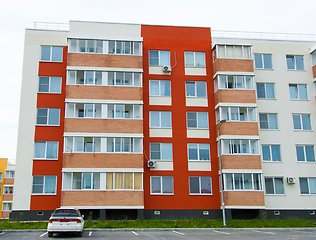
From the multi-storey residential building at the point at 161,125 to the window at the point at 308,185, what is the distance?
0.08 meters

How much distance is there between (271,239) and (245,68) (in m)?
16.7

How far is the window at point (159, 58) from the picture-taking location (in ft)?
104

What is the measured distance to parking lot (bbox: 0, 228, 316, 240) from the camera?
18.8 meters

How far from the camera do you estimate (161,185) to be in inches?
1148

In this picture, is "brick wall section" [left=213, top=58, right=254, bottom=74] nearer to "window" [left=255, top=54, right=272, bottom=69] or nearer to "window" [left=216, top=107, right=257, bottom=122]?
"window" [left=255, top=54, right=272, bottom=69]

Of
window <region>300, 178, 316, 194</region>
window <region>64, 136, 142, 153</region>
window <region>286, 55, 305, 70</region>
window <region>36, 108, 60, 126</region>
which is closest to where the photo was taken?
window <region>64, 136, 142, 153</region>

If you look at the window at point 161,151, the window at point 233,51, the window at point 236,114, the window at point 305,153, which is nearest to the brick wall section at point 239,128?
the window at point 236,114

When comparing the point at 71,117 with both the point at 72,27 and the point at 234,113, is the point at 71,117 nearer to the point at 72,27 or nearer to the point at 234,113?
the point at 72,27

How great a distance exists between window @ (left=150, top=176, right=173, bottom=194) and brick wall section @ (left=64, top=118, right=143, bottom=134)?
13.5 feet

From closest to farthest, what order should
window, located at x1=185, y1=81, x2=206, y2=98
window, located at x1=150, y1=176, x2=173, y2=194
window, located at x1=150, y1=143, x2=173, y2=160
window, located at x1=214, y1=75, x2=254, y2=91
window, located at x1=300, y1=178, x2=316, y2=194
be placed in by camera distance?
window, located at x1=150, y1=176, x2=173, y2=194 → window, located at x1=150, y1=143, x2=173, y2=160 → window, located at x1=300, y1=178, x2=316, y2=194 → window, located at x1=214, y1=75, x2=254, y2=91 → window, located at x1=185, y1=81, x2=206, y2=98

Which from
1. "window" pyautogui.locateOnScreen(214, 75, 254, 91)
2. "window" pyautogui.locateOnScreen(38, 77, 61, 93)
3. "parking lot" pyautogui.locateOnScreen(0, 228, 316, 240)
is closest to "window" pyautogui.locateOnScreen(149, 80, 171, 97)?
"window" pyautogui.locateOnScreen(214, 75, 254, 91)

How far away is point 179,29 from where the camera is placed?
3266 centimetres

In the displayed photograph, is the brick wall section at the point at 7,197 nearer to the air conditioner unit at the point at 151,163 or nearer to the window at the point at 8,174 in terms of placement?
the window at the point at 8,174

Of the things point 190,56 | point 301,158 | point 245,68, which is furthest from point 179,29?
point 301,158
